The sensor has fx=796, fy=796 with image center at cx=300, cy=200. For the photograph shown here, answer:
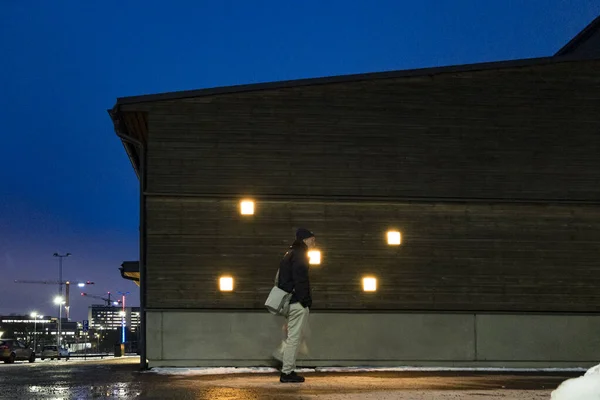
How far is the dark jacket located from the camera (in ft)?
30.5

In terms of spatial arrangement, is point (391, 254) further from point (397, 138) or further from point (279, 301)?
point (279, 301)

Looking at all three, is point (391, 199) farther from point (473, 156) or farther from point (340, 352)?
point (340, 352)

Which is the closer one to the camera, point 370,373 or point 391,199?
point 370,373

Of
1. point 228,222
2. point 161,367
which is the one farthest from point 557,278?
point 161,367

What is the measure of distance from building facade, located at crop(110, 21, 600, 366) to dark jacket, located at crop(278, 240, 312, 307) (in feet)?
9.38

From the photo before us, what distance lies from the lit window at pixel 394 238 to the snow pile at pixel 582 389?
729 centimetres

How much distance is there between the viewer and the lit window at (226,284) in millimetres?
12227

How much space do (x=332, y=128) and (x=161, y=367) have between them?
4.58 m

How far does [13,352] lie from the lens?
44.1 m

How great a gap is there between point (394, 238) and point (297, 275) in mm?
3651

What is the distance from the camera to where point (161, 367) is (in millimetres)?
11977

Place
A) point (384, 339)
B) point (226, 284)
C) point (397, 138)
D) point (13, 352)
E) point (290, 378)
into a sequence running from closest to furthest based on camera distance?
point (290, 378)
point (226, 284)
point (384, 339)
point (397, 138)
point (13, 352)

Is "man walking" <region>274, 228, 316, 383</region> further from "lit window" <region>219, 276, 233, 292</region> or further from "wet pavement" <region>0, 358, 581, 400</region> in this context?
"lit window" <region>219, 276, 233, 292</region>

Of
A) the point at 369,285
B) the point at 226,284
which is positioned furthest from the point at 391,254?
the point at 226,284
